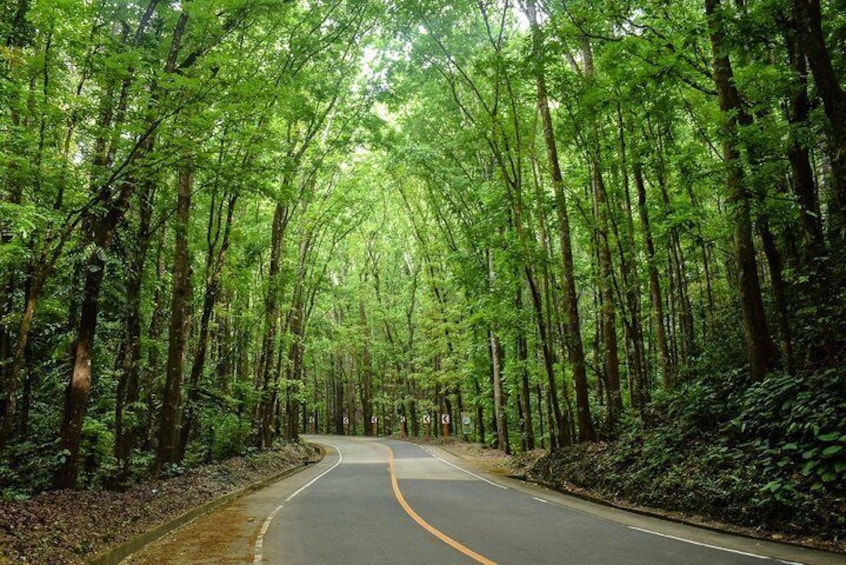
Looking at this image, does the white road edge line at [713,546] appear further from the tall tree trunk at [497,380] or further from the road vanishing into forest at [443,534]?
the tall tree trunk at [497,380]

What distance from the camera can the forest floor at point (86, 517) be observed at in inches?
260

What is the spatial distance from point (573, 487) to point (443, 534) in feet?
22.4

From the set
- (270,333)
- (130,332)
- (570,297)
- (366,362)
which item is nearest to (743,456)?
(570,297)

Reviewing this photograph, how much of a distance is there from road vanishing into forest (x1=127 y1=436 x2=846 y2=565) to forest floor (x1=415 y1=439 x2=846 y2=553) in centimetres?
27

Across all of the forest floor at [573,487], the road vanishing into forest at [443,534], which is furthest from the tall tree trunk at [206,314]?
the forest floor at [573,487]

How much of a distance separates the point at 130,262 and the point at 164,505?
15.8ft

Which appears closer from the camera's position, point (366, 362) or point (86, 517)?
point (86, 517)

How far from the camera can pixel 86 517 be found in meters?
8.26

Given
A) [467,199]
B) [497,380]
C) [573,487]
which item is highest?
[467,199]

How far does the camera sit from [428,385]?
1548 inches

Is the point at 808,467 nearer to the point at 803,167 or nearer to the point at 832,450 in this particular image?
the point at 832,450

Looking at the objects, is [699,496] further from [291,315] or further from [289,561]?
[291,315]

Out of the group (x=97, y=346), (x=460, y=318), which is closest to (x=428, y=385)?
(x=460, y=318)

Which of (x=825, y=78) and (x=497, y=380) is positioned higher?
(x=825, y=78)
